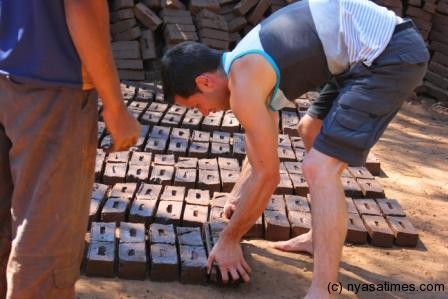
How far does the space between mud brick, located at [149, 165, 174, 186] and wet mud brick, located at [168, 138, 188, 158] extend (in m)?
0.33

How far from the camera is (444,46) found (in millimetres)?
8484

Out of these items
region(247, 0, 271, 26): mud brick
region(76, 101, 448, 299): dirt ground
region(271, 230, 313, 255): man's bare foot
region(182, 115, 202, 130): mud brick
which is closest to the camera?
region(76, 101, 448, 299): dirt ground

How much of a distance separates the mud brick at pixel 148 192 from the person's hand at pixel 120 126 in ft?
6.04

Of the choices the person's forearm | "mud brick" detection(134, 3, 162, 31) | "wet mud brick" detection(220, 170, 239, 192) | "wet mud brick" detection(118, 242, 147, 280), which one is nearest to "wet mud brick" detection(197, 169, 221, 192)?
"wet mud brick" detection(220, 170, 239, 192)

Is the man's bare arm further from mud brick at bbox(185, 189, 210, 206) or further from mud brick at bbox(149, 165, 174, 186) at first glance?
mud brick at bbox(149, 165, 174, 186)

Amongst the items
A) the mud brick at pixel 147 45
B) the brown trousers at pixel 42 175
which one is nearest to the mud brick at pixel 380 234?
the brown trousers at pixel 42 175

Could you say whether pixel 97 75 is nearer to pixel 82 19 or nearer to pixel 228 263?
pixel 82 19

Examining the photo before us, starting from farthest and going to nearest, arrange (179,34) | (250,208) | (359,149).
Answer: (179,34)
(250,208)
(359,149)

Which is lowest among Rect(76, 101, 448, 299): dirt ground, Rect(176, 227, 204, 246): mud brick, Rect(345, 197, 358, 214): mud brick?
Rect(76, 101, 448, 299): dirt ground

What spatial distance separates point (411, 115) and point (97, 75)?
5957 millimetres

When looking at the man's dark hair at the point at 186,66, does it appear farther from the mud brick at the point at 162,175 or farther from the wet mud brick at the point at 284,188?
the wet mud brick at the point at 284,188

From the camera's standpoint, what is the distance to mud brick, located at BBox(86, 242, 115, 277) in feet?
10.6

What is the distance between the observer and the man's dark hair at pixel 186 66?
3.03 meters

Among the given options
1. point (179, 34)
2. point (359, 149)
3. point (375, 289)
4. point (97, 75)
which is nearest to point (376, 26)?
point (359, 149)
